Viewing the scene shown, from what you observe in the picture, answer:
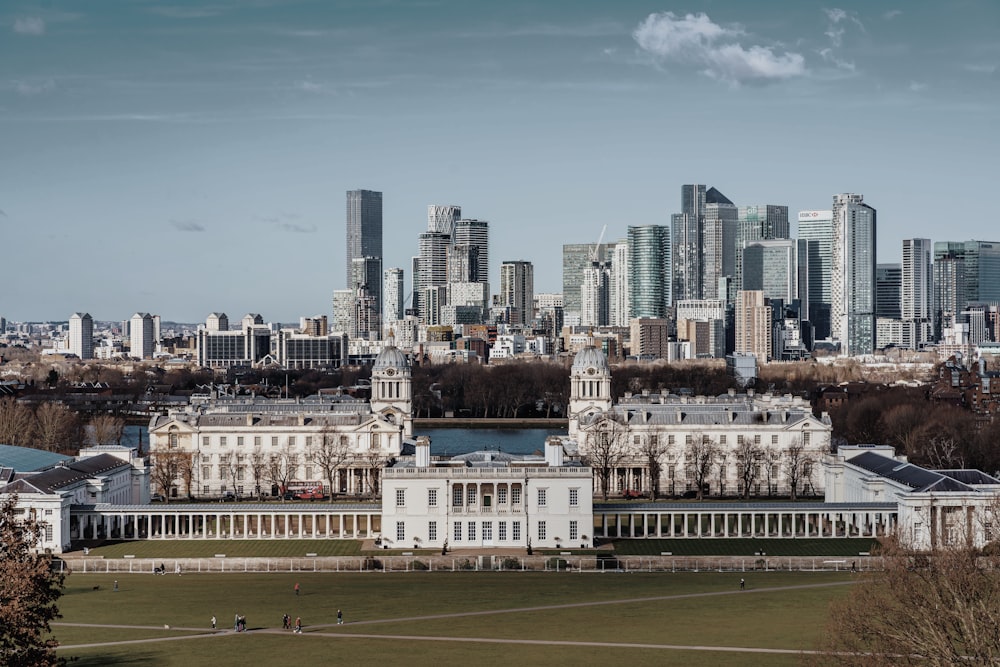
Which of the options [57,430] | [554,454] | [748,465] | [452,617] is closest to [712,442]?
[748,465]

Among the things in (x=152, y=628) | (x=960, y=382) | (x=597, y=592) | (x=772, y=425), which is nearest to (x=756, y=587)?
(x=597, y=592)

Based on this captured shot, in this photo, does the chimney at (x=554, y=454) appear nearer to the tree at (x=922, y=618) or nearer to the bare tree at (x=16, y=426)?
the tree at (x=922, y=618)

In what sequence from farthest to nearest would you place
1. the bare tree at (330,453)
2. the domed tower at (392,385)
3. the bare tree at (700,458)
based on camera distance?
the domed tower at (392,385) → the bare tree at (330,453) → the bare tree at (700,458)

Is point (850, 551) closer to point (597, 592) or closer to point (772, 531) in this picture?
point (772, 531)

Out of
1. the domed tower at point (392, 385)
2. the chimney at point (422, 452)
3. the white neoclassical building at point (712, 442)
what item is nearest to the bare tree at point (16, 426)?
the domed tower at point (392, 385)

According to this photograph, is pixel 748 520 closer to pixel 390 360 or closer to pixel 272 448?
pixel 272 448

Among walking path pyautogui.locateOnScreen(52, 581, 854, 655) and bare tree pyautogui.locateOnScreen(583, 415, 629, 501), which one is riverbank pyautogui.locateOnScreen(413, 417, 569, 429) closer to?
bare tree pyautogui.locateOnScreen(583, 415, 629, 501)
